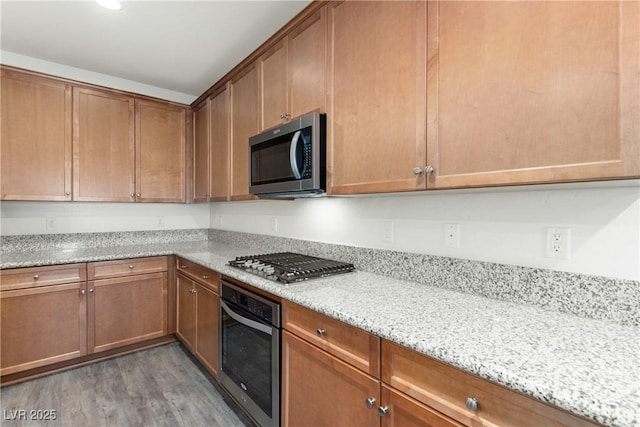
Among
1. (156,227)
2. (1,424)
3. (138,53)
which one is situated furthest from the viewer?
(156,227)

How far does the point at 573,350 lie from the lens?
31.8 inches

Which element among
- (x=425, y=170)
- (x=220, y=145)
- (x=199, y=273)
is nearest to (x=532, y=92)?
(x=425, y=170)

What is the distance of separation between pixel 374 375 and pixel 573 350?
558 mm

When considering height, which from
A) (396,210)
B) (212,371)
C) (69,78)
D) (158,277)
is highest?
(69,78)

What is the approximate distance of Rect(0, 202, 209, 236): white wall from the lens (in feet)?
8.48

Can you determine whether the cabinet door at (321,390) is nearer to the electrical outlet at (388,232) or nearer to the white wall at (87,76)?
the electrical outlet at (388,232)

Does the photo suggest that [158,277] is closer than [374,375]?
No

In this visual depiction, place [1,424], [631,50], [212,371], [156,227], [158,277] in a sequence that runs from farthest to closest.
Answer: [156,227], [158,277], [212,371], [1,424], [631,50]

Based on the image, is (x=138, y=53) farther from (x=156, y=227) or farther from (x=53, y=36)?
(x=156, y=227)

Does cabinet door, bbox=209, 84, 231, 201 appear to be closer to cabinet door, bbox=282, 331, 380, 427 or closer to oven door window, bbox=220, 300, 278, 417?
oven door window, bbox=220, 300, 278, 417

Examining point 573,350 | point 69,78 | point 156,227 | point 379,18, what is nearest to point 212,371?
point 156,227

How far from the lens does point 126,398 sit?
2.05 m

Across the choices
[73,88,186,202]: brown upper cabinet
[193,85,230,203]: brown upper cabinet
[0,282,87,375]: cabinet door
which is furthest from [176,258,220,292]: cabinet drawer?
[73,88,186,202]: brown upper cabinet

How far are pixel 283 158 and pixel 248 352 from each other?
1.10 meters
